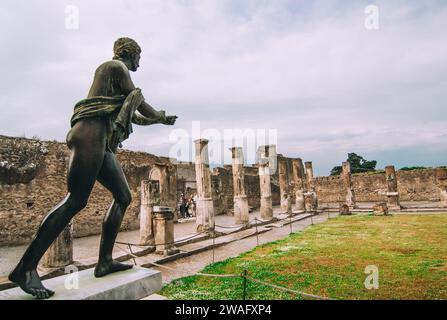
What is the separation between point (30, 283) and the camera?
6.81 feet

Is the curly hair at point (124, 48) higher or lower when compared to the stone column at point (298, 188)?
higher

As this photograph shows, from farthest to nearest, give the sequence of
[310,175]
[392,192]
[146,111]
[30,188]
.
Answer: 1. [310,175]
2. [392,192]
3. [30,188]
4. [146,111]

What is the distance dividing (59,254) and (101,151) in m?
4.91

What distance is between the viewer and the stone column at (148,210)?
8.91 m

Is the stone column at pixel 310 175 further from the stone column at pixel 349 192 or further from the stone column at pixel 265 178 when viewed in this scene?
the stone column at pixel 265 178

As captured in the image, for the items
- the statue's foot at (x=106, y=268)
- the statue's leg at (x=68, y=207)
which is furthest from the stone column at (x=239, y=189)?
the statue's leg at (x=68, y=207)

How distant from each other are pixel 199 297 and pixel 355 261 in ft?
13.3

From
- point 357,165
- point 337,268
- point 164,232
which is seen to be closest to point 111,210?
→ point 337,268

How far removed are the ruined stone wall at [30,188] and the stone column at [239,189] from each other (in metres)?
6.66

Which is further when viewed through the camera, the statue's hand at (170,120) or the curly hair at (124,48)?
the statue's hand at (170,120)

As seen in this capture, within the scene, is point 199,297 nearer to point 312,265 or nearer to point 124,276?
point 124,276

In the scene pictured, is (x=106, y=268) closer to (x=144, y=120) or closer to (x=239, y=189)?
(x=144, y=120)

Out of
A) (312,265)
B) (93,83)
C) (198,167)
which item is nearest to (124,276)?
(93,83)
